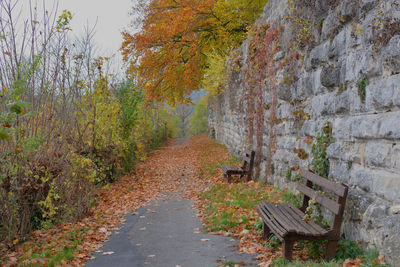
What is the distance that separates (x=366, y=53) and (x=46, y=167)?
4.72 meters

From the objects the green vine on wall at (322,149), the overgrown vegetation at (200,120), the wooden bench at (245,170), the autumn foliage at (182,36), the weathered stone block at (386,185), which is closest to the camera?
the weathered stone block at (386,185)

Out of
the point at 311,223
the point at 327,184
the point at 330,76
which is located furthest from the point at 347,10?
the point at 311,223

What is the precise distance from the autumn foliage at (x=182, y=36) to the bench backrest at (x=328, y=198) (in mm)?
11019

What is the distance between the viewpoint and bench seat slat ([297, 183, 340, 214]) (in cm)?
387

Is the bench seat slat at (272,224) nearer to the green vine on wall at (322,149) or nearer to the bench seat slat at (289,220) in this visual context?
the bench seat slat at (289,220)

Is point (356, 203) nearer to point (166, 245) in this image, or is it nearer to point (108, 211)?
point (166, 245)

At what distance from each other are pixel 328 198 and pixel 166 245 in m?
2.25

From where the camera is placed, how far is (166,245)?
16.7 feet

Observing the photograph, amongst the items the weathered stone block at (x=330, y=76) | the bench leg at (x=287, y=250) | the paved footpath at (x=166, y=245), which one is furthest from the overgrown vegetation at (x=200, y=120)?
the bench leg at (x=287, y=250)

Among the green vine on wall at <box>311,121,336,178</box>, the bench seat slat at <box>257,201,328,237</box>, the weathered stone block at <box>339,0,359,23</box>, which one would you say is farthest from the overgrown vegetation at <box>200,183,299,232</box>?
the weathered stone block at <box>339,0,359,23</box>

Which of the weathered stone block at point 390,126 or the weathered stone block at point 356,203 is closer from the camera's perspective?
the weathered stone block at point 390,126

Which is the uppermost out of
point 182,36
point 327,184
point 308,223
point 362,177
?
point 182,36

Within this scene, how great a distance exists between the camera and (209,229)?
566cm

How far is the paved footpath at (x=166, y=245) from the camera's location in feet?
14.5
